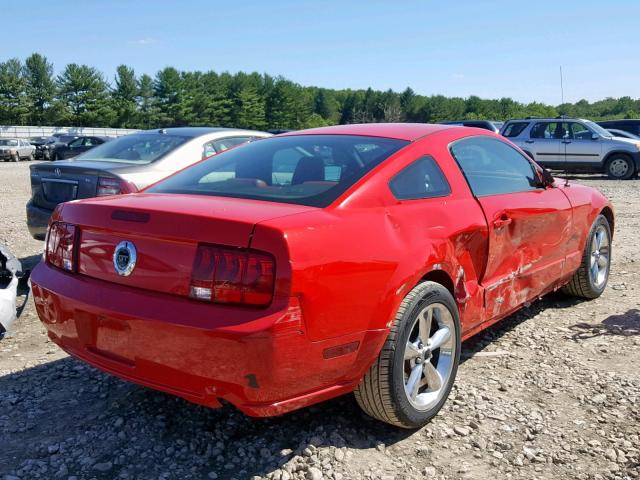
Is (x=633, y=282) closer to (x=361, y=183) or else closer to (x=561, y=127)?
(x=361, y=183)

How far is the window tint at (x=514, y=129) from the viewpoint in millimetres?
18656

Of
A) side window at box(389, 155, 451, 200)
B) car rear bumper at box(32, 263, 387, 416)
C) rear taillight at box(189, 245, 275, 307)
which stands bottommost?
car rear bumper at box(32, 263, 387, 416)

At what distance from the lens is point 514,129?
1875cm

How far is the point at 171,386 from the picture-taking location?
2531mm

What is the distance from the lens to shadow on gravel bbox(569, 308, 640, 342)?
14.7 feet

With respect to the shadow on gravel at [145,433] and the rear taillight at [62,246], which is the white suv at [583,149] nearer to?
the shadow on gravel at [145,433]

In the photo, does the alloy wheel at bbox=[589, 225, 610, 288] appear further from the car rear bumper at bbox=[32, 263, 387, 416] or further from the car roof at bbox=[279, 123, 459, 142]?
the car rear bumper at bbox=[32, 263, 387, 416]

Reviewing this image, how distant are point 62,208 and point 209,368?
1.21 m

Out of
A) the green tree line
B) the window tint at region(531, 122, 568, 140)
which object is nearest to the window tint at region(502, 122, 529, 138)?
the window tint at region(531, 122, 568, 140)

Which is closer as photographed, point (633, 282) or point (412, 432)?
point (412, 432)

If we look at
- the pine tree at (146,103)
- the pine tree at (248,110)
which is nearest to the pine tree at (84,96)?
the pine tree at (146,103)

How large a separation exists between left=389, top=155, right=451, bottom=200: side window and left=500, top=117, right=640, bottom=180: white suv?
608 inches

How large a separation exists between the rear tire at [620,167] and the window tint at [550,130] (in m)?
1.51

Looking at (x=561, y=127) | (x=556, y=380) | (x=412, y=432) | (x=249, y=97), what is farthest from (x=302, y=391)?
(x=249, y=97)
